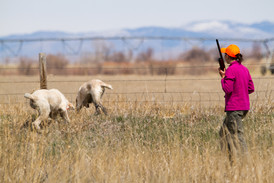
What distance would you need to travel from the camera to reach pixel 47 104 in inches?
331

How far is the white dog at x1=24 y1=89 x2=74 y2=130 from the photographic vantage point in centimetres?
833

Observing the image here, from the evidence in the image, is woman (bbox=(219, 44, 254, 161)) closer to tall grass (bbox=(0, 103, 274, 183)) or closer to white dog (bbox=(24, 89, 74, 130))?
tall grass (bbox=(0, 103, 274, 183))

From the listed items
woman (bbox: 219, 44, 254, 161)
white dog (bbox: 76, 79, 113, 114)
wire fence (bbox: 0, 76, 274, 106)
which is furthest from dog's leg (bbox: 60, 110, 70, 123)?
woman (bbox: 219, 44, 254, 161)

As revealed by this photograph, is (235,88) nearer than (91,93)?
Yes

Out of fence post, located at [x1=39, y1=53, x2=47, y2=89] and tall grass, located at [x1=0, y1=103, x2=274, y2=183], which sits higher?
fence post, located at [x1=39, y1=53, x2=47, y2=89]

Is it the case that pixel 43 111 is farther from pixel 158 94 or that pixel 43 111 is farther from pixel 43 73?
pixel 158 94

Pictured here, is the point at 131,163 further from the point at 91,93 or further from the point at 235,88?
the point at 91,93

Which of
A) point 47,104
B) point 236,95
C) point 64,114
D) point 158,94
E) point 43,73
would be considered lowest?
point 158,94

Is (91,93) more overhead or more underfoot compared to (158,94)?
more overhead

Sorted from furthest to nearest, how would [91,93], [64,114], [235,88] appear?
[91,93], [64,114], [235,88]

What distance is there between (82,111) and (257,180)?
524 cm

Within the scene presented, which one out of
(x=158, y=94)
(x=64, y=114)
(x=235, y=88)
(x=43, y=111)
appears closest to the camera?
(x=235, y=88)

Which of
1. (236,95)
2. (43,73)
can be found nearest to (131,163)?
(236,95)

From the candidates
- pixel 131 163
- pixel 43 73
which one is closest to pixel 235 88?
pixel 131 163
